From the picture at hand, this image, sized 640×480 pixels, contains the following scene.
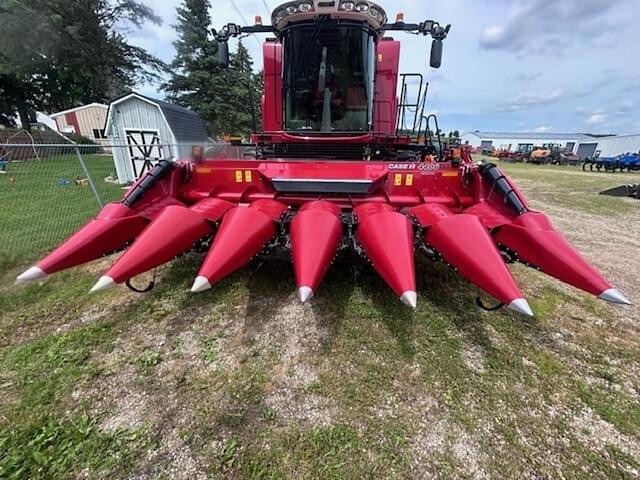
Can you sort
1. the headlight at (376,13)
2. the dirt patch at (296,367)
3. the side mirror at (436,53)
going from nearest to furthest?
the dirt patch at (296,367)
the headlight at (376,13)
the side mirror at (436,53)

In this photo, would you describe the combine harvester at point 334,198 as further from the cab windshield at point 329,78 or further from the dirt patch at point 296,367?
the dirt patch at point 296,367

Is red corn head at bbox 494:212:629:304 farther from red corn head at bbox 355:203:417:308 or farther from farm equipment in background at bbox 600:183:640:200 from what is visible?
farm equipment in background at bbox 600:183:640:200

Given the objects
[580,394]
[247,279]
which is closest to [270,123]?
[247,279]

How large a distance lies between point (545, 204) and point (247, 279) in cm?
850

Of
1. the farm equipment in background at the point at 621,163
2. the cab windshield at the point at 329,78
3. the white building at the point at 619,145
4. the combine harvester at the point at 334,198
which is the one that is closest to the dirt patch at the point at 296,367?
the combine harvester at the point at 334,198

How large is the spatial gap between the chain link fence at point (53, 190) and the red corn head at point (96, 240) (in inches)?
52.4

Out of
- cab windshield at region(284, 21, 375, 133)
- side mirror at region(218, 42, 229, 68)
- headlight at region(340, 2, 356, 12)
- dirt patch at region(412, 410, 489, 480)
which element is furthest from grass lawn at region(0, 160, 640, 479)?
side mirror at region(218, 42, 229, 68)

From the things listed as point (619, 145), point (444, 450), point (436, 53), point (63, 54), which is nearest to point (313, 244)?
point (444, 450)

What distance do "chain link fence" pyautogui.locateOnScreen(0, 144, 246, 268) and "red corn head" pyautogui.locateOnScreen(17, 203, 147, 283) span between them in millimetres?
1330

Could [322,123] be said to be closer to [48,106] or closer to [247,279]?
[247,279]

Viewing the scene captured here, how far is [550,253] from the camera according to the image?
2.20 meters

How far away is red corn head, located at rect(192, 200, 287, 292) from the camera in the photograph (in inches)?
81.3

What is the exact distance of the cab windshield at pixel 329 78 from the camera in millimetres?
3732

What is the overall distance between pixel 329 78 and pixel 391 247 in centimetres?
266
